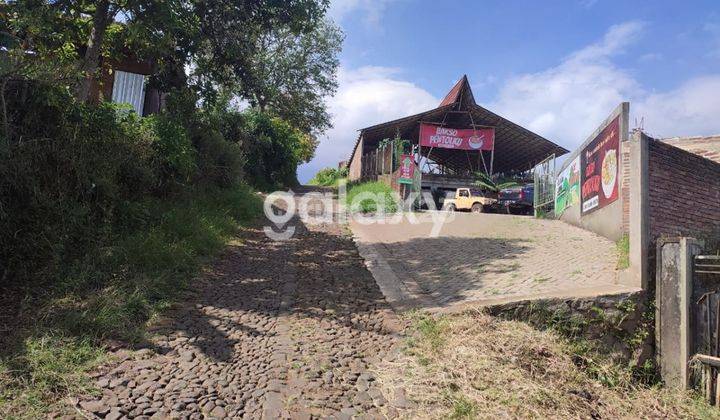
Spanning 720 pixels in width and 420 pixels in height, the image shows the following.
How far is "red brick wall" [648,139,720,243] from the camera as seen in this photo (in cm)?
660

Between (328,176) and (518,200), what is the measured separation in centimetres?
2356

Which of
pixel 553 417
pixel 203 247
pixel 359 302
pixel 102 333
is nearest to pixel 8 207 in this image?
pixel 102 333

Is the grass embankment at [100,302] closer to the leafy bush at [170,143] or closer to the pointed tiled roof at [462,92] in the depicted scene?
the leafy bush at [170,143]

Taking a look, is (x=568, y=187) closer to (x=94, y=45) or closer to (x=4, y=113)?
(x=94, y=45)

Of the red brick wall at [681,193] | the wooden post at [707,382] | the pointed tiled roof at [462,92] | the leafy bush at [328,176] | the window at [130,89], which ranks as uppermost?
the pointed tiled roof at [462,92]

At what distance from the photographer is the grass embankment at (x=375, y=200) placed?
52.0 feet

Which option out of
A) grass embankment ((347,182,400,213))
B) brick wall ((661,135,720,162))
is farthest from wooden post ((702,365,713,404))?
grass embankment ((347,182,400,213))

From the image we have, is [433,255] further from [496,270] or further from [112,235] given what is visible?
[112,235]

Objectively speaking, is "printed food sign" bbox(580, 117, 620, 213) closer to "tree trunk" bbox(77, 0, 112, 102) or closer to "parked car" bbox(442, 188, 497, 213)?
"parked car" bbox(442, 188, 497, 213)

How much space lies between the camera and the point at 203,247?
7.52 m

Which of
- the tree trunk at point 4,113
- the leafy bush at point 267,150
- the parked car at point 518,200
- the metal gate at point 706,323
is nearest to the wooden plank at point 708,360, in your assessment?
the metal gate at point 706,323

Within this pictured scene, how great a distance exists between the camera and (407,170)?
55.6 feet

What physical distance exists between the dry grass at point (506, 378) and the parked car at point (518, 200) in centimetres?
1424

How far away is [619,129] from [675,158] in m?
1.57
